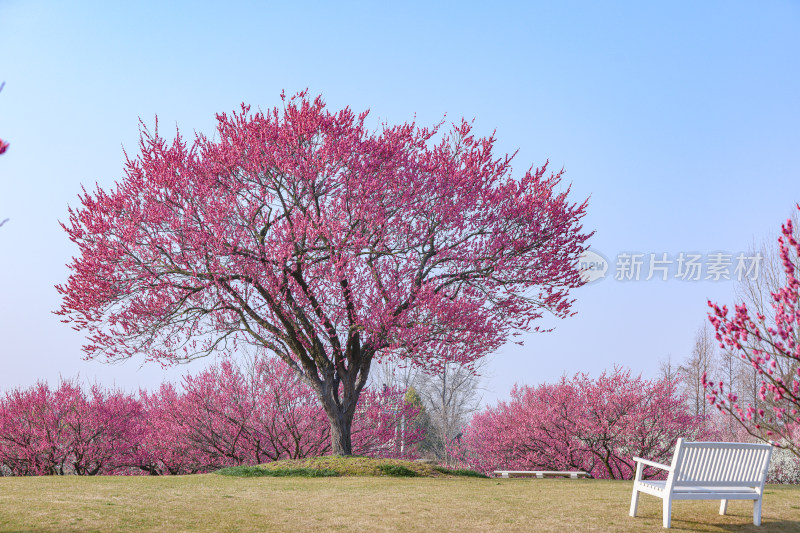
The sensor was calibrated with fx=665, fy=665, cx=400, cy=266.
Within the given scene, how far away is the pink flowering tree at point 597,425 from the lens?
57.1ft

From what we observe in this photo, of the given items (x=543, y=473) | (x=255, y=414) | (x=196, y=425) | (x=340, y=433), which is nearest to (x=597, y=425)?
(x=543, y=473)

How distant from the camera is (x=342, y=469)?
12.1 m

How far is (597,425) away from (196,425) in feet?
35.2

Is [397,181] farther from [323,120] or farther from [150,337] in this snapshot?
[150,337]

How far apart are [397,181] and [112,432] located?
11877 millimetres

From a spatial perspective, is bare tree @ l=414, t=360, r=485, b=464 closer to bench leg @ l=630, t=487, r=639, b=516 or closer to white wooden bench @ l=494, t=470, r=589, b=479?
white wooden bench @ l=494, t=470, r=589, b=479

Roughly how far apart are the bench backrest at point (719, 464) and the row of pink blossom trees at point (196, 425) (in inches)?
486

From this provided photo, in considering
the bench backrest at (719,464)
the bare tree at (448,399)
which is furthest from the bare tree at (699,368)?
the bench backrest at (719,464)

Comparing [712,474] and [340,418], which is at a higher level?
[712,474]

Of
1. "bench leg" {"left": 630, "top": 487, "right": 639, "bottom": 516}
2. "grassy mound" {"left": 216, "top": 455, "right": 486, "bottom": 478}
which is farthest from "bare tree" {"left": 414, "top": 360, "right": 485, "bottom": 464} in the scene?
"bench leg" {"left": 630, "top": 487, "right": 639, "bottom": 516}

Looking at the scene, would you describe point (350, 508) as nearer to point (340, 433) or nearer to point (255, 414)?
point (340, 433)

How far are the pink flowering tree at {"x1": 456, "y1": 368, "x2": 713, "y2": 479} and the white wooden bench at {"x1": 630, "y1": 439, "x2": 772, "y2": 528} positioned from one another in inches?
423

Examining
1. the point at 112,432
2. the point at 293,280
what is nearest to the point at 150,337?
the point at 293,280

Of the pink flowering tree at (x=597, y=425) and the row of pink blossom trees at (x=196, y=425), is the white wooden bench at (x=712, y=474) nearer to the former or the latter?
the pink flowering tree at (x=597, y=425)
